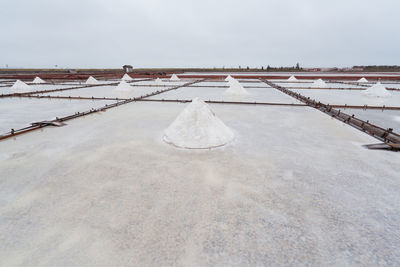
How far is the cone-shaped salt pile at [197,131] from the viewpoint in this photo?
6989mm

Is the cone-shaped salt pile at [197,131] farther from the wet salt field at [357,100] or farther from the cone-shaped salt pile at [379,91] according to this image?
the cone-shaped salt pile at [379,91]

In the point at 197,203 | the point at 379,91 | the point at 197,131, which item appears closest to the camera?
the point at 197,203

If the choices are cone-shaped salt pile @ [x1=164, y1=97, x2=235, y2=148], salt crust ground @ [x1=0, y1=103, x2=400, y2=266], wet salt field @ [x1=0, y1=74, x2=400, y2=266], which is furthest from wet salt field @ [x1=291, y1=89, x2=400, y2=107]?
cone-shaped salt pile @ [x1=164, y1=97, x2=235, y2=148]

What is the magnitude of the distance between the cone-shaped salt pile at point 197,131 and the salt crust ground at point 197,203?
0.42 m

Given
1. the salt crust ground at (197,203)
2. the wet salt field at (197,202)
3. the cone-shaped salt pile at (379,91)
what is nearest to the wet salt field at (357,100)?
the cone-shaped salt pile at (379,91)

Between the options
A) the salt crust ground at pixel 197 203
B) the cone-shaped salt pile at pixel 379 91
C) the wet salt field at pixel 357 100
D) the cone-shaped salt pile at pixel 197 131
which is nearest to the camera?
the salt crust ground at pixel 197 203

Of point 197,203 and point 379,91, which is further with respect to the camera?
point 379,91

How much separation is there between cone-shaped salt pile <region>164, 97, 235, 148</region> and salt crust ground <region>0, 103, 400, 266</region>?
16.5 inches

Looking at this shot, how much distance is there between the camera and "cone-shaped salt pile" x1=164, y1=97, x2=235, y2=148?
6.99 metres

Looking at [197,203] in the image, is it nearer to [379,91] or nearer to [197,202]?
[197,202]

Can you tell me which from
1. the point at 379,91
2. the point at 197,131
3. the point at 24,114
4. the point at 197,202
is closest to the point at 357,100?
the point at 379,91

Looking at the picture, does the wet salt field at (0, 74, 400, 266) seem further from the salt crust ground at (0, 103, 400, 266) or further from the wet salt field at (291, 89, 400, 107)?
the wet salt field at (291, 89, 400, 107)

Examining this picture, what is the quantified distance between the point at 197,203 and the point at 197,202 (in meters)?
0.03

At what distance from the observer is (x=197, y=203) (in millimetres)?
4102
